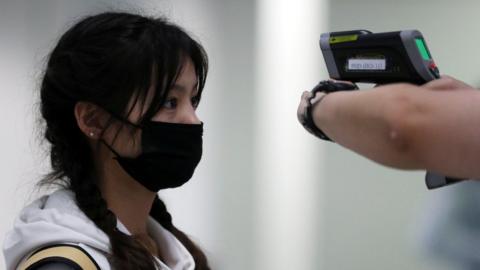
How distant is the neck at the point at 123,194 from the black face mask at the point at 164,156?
26 mm

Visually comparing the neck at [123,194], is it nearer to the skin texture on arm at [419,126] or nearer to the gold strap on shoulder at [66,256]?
the gold strap on shoulder at [66,256]

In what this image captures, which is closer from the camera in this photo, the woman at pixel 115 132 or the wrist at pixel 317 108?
the wrist at pixel 317 108

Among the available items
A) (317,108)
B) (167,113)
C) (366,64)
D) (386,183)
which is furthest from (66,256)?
(386,183)

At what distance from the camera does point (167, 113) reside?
114 cm

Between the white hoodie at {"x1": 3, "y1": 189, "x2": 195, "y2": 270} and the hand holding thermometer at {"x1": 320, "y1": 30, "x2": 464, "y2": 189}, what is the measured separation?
555 millimetres

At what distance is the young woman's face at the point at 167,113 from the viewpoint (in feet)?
3.59

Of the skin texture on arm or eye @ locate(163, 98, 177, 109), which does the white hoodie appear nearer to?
eye @ locate(163, 98, 177, 109)

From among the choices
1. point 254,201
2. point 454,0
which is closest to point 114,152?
point 254,201

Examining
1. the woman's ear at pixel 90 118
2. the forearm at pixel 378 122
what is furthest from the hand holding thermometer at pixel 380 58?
the woman's ear at pixel 90 118

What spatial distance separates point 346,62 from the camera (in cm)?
84

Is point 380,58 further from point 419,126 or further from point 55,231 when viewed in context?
point 55,231

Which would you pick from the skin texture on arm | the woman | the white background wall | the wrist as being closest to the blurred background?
the white background wall

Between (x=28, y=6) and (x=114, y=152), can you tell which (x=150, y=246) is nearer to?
(x=114, y=152)

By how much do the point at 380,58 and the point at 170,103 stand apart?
1.71ft
